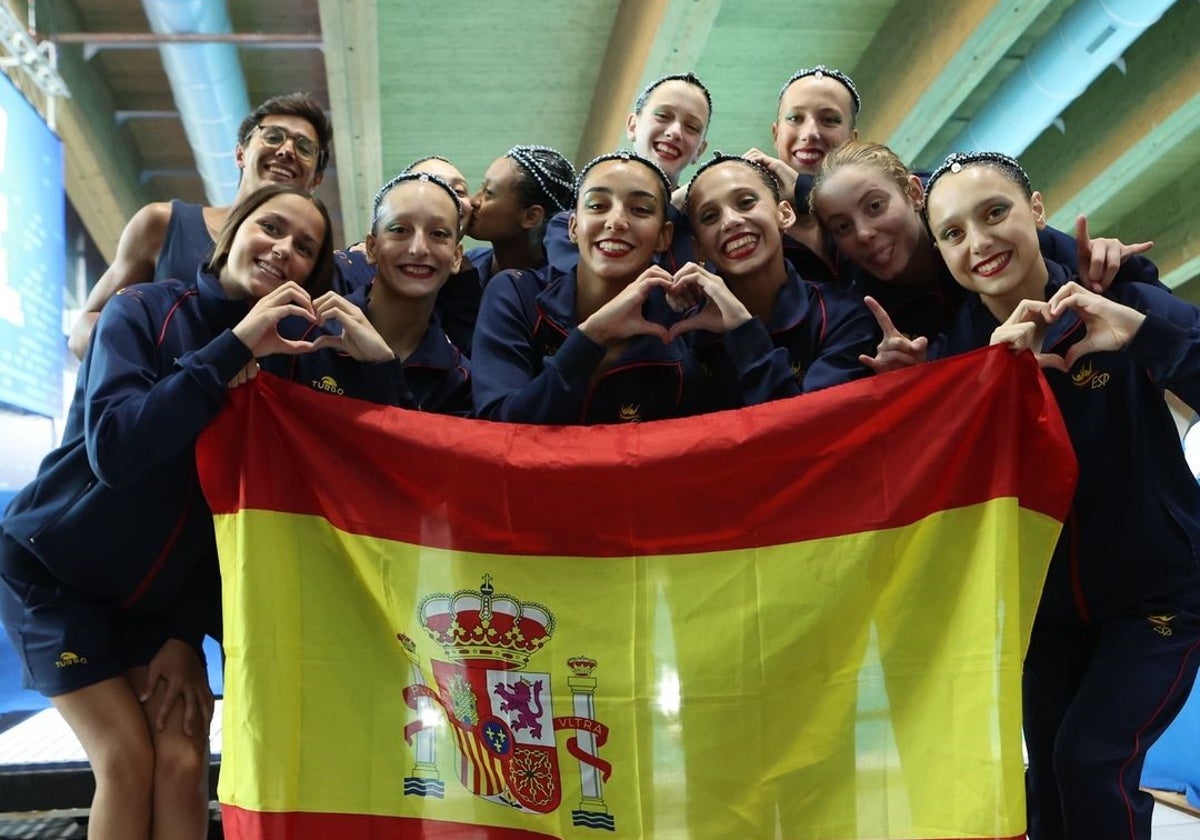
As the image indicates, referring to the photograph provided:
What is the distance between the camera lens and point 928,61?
4.74 metres

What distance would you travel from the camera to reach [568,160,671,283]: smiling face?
226cm

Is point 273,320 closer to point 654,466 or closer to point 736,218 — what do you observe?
point 654,466

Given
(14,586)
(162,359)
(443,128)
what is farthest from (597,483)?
(443,128)

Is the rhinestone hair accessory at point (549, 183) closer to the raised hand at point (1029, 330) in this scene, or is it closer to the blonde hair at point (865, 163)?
the blonde hair at point (865, 163)

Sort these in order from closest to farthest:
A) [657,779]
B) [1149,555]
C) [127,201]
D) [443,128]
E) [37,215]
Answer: [657,779]
[1149,555]
[37,215]
[443,128]
[127,201]

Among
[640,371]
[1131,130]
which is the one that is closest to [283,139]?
[640,371]

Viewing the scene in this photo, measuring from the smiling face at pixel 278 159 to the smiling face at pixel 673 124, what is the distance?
96 cm

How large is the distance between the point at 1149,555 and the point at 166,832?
200 centimetres

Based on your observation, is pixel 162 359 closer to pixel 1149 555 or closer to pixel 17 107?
pixel 1149 555

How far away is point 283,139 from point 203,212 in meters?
0.32

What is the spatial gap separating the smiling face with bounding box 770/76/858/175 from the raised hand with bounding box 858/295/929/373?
38.7 inches

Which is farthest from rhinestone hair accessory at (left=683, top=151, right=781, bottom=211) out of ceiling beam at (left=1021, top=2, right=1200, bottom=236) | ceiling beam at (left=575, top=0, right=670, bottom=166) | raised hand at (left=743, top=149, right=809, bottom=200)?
ceiling beam at (left=1021, top=2, right=1200, bottom=236)

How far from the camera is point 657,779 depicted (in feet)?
6.05

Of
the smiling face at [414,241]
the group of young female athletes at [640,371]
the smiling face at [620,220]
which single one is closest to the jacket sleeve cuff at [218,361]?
the group of young female athletes at [640,371]
